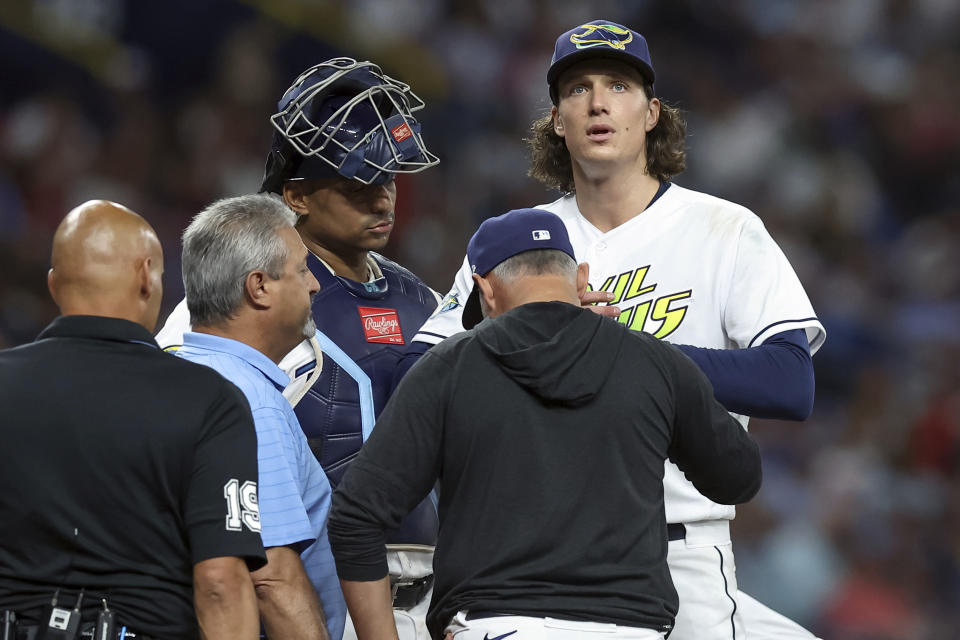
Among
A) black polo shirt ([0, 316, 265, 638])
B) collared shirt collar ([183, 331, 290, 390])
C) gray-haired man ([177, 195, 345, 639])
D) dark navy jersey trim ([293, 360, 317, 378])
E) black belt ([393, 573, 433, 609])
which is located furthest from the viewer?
black belt ([393, 573, 433, 609])

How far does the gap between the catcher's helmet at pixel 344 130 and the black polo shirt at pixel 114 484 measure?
3.44 feet

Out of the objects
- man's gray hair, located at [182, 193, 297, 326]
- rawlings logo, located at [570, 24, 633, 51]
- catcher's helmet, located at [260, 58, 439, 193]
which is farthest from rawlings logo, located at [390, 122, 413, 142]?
man's gray hair, located at [182, 193, 297, 326]

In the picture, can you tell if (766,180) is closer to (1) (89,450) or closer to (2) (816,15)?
(2) (816,15)

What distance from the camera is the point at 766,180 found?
7.22 meters

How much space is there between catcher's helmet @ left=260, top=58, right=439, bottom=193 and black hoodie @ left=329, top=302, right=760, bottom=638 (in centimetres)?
95

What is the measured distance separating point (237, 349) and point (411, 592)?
914mm

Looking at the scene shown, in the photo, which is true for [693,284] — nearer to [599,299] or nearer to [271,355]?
[599,299]

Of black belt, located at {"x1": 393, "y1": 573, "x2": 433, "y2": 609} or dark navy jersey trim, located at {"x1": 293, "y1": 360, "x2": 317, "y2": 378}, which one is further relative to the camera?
black belt, located at {"x1": 393, "y1": 573, "x2": 433, "y2": 609}

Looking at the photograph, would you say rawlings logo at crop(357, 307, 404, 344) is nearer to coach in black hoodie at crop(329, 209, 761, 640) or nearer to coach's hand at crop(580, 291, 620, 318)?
coach's hand at crop(580, 291, 620, 318)

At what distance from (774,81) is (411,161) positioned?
5053mm

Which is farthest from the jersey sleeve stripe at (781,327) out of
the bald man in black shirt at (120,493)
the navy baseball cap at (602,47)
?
the bald man in black shirt at (120,493)

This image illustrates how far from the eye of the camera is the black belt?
2945 millimetres

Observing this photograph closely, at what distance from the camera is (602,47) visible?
2963 mm

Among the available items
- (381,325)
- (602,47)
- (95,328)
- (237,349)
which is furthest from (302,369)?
(602,47)
